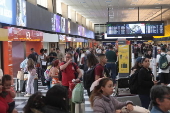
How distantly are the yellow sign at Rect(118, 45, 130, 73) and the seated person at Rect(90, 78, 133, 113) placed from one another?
490 inches

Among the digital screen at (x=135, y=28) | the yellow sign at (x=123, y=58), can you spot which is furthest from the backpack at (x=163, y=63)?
the digital screen at (x=135, y=28)

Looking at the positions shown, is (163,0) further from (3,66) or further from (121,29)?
(3,66)

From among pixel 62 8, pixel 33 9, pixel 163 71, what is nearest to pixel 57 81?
pixel 163 71

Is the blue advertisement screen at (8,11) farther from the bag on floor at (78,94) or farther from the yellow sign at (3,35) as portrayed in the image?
the bag on floor at (78,94)

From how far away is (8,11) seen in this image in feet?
40.9

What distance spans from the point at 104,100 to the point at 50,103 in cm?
104

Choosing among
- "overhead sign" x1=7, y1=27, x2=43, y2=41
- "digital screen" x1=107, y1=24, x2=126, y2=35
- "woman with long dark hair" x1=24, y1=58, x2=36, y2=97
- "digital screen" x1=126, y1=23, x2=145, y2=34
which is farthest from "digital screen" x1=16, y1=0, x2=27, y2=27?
"digital screen" x1=126, y1=23, x2=145, y2=34

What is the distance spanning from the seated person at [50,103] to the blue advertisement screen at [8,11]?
902 centimetres

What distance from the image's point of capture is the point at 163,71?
10.8 metres

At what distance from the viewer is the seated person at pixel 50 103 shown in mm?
2951

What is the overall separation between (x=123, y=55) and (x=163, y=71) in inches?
225

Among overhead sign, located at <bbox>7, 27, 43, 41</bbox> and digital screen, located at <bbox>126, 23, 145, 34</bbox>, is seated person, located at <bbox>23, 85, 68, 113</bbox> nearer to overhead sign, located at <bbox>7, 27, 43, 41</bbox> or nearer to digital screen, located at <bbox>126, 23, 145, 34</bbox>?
overhead sign, located at <bbox>7, 27, 43, 41</bbox>

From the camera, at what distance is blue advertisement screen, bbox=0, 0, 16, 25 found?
1159 cm

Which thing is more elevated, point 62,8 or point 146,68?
point 62,8
